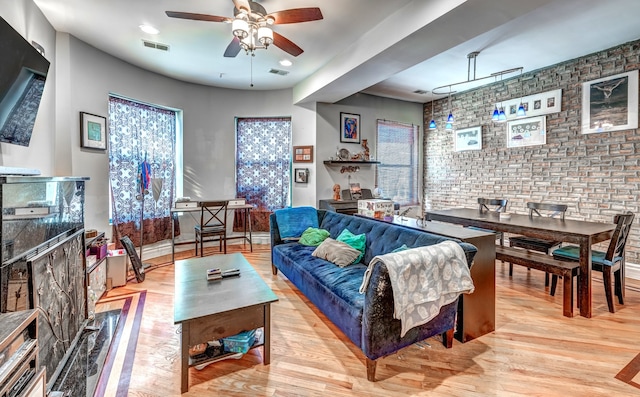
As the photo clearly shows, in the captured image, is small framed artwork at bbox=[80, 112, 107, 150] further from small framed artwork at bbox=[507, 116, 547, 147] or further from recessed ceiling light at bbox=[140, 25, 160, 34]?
small framed artwork at bbox=[507, 116, 547, 147]

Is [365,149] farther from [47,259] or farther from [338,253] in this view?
[47,259]

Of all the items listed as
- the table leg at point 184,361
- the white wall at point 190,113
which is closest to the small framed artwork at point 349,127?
the white wall at point 190,113

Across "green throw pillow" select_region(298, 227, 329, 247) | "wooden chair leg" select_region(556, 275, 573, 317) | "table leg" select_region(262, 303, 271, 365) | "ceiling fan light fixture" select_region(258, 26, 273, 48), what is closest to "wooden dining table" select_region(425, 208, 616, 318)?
"wooden chair leg" select_region(556, 275, 573, 317)

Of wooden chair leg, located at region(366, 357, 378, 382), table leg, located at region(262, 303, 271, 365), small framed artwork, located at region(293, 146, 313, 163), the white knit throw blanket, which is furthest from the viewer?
small framed artwork, located at region(293, 146, 313, 163)

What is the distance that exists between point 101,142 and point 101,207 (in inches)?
34.0

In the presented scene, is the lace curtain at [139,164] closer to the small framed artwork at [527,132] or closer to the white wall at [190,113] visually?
the white wall at [190,113]

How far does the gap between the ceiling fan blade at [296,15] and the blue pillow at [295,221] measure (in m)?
2.18

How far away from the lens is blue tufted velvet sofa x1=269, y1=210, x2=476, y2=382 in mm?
1786

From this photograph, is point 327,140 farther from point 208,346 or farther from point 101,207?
point 208,346

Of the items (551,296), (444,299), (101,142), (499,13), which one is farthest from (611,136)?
(101,142)

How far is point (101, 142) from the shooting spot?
12.3 ft

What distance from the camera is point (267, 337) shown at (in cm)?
201

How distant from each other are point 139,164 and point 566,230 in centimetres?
546

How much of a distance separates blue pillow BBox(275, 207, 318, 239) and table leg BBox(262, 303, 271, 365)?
1.69 m
